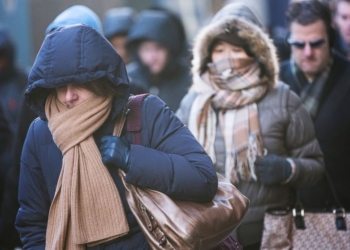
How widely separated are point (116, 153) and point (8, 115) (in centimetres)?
407

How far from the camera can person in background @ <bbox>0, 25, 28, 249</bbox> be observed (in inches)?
247

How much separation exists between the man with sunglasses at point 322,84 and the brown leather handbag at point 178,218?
2.05 metres

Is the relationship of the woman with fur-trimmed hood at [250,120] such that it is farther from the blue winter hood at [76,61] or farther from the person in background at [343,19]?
the person in background at [343,19]

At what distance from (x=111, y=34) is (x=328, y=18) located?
11.5 feet

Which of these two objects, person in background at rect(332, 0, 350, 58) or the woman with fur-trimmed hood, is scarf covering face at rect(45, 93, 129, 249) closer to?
the woman with fur-trimmed hood

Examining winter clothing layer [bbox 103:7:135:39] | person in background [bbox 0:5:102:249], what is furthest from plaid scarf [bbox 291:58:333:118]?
winter clothing layer [bbox 103:7:135:39]

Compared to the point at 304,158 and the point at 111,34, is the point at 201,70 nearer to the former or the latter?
the point at 304,158

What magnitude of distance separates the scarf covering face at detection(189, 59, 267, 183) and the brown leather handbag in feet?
3.96

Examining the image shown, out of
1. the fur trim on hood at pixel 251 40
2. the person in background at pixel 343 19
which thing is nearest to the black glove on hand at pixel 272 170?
the fur trim on hood at pixel 251 40

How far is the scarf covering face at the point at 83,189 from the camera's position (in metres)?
3.47

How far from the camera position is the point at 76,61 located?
135 inches

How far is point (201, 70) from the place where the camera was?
205 inches

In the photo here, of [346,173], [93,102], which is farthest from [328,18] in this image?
[93,102]

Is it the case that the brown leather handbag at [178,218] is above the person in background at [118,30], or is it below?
above
